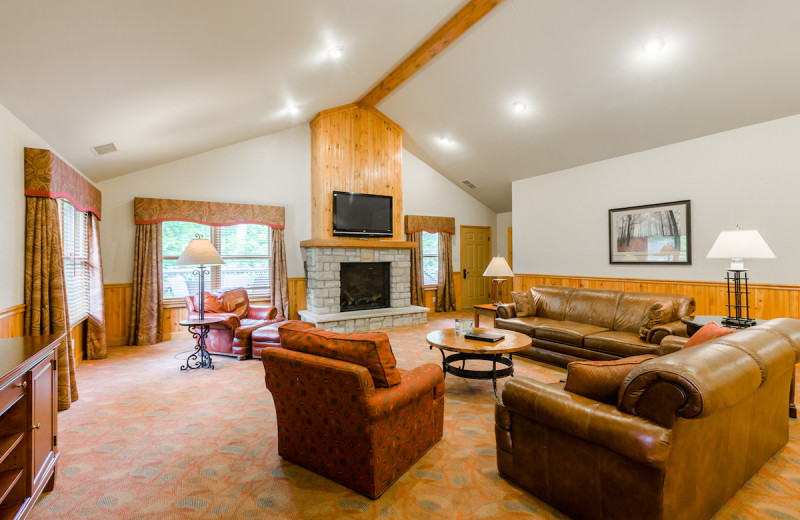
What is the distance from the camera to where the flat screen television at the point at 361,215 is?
6309 mm

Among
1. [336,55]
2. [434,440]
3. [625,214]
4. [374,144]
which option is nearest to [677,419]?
[434,440]

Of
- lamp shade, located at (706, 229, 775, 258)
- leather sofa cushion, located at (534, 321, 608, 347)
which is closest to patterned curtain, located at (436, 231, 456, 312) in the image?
leather sofa cushion, located at (534, 321, 608, 347)

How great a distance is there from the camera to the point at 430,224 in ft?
26.5

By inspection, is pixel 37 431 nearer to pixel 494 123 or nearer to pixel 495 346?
pixel 495 346

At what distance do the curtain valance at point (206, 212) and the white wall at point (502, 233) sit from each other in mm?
5092

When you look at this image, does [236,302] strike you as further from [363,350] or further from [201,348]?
[363,350]

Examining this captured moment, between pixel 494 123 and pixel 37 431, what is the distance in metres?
6.02

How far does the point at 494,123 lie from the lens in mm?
5977

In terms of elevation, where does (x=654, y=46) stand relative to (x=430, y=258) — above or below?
above

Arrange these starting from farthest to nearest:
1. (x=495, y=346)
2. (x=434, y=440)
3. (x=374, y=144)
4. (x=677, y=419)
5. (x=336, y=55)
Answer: (x=374, y=144) < (x=336, y=55) < (x=495, y=346) < (x=434, y=440) < (x=677, y=419)

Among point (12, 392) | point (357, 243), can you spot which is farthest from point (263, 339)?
point (12, 392)

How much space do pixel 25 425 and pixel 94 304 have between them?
→ 3.66m

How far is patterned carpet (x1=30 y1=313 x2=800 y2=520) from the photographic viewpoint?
1.91 m

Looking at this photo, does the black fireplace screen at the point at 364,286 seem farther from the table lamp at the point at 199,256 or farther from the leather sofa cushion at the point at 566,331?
the leather sofa cushion at the point at 566,331
